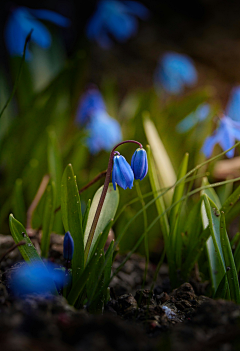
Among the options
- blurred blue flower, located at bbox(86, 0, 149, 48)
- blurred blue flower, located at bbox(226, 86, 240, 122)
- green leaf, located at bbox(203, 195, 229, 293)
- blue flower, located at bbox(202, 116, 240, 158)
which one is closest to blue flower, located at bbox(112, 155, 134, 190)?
green leaf, located at bbox(203, 195, 229, 293)

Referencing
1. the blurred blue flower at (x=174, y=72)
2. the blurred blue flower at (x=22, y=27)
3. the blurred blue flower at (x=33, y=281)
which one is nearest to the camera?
the blurred blue flower at (x=33, y=281)

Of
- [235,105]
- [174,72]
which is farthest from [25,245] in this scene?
[174,72]

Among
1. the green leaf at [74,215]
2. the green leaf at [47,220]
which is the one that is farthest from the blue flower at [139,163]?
the green leaf at [47,220]

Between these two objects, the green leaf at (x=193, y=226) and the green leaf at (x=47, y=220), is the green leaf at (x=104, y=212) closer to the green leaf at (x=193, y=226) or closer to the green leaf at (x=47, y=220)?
the green leaf at (x=47, y=220)

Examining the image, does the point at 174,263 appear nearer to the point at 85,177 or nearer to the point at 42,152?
the point at 85,177

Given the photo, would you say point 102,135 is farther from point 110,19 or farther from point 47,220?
point 110,19
